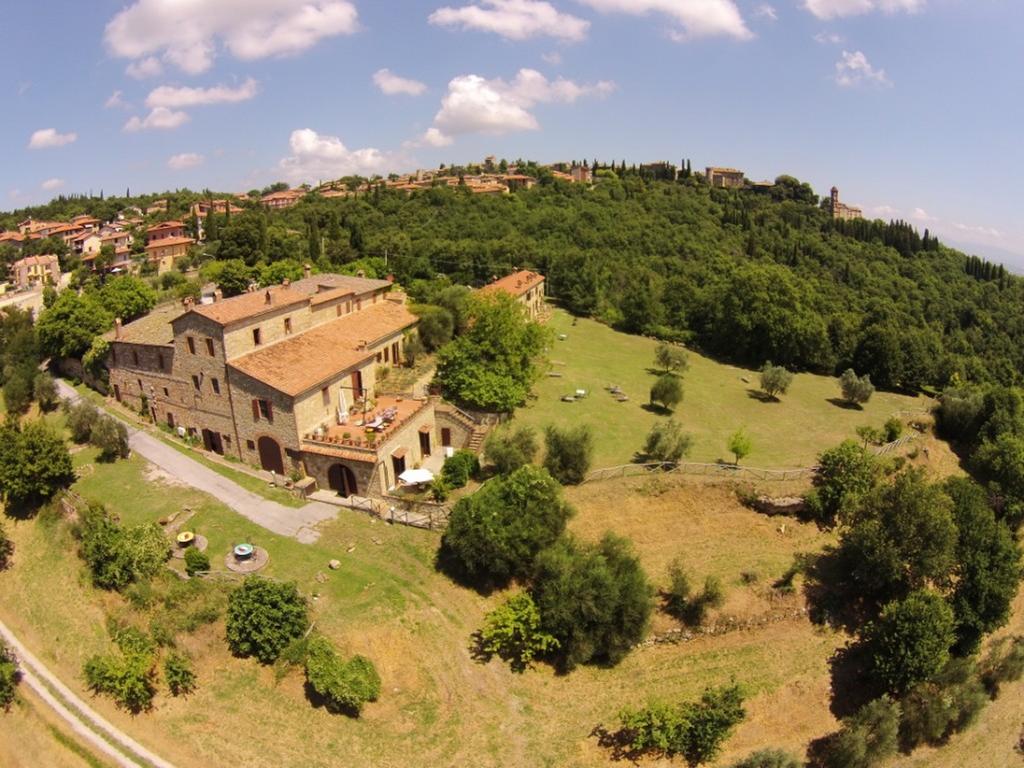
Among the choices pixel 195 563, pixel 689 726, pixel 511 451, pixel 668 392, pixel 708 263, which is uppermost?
pixel 708 263

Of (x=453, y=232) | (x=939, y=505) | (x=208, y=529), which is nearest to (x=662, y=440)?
(x=939, y=505)

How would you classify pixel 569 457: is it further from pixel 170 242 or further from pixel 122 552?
pixel 170 242

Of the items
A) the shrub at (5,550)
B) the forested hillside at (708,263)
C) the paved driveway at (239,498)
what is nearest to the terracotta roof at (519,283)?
the forested hillside at (708,263)

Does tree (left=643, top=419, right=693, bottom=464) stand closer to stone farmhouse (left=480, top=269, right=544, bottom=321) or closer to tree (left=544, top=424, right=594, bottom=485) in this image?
tree (left=544, top=424, right=594, bottom=485)

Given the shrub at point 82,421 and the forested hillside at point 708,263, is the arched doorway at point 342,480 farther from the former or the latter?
the forested hillside at point 708,263

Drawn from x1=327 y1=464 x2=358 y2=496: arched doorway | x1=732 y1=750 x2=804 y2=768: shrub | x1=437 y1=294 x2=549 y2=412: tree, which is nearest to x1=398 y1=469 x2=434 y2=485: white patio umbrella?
x1=327 y1=464 x2=358 y2=496: arched doorway

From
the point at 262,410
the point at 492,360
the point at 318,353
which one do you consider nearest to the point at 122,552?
the point at 262,410

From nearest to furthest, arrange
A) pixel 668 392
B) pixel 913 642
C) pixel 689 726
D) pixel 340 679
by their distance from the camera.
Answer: pixel 340 679 < pixel 689 726 < pixel 913 642 < pixel 668 392
